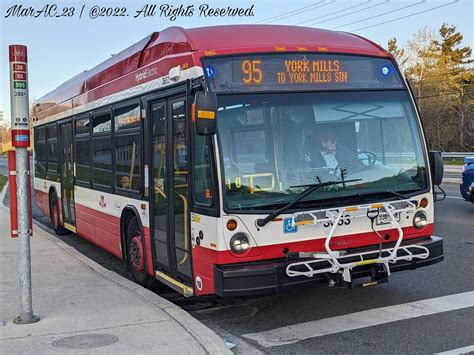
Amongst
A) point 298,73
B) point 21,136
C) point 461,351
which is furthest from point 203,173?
point 461,351

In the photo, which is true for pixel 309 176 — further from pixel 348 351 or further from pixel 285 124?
pixel 348 351

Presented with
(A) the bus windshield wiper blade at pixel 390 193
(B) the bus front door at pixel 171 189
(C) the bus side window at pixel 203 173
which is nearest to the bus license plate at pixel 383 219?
(A) the bus windshield wiper blade at pixel 390 193

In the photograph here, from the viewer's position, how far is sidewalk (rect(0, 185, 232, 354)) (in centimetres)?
492

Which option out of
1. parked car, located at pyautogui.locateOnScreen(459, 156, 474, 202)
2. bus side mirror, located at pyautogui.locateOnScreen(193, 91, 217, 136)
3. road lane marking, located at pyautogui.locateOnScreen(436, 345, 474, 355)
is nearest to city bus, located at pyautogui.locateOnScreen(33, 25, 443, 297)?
bus side mirror, located at pyautogui.locateOnScreen(193, 91, 217, 136)

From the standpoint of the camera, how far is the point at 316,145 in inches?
223

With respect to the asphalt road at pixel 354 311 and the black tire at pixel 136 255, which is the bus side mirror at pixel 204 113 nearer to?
the asphalt road at pixel 354 311

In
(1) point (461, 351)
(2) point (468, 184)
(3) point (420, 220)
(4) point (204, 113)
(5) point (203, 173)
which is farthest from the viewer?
(2) point (468, 184)

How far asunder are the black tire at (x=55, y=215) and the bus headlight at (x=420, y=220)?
8.71 metres

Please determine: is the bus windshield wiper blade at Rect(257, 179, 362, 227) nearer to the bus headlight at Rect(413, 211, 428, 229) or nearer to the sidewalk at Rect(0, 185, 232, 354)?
the bus headlight at Rect(413, 211, 428, 229)

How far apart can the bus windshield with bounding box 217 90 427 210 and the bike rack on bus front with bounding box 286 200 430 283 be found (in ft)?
0.50

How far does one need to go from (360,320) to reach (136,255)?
319 centimetres

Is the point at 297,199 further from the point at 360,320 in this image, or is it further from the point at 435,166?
the point at 435,166

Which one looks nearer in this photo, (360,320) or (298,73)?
(298,73)

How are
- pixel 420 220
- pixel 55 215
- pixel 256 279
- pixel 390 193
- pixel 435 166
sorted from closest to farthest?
pixel 256 279 → pixel 390 193 → pixel 420 220 → pixel 435 166 → pixel 55 215
